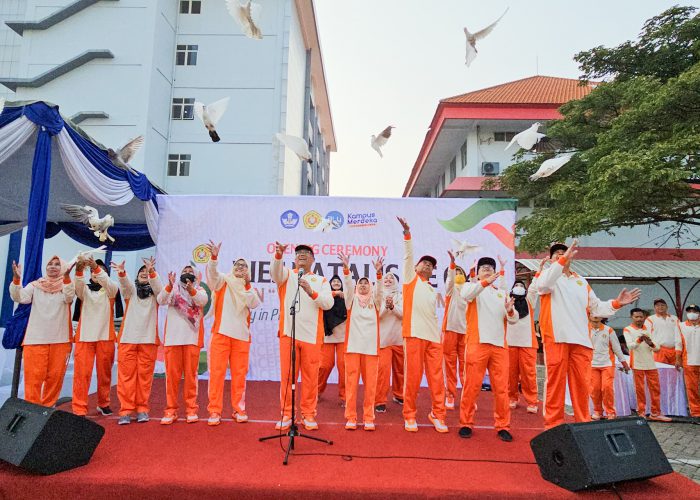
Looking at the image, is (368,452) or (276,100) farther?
(276,100)

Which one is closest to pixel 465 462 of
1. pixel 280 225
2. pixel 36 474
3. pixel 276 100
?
pixel 36 474

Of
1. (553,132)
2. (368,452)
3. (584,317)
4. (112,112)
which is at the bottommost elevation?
(368,452)

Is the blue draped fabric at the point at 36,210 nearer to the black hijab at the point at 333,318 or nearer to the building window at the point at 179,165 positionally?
the black hijab at the point at 333,318

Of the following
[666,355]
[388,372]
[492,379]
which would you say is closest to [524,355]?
[492,379]

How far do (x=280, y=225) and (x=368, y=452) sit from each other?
12.5 feet

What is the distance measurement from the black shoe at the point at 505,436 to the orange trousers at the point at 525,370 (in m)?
1.29

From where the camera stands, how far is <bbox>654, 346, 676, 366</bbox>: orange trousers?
6520 mm

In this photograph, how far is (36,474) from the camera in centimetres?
273

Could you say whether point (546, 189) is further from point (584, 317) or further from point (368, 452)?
point (368, 452)

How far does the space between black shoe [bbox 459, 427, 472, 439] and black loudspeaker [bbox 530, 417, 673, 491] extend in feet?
3.32

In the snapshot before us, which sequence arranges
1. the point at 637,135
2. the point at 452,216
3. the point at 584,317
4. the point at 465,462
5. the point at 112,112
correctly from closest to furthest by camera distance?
the point at 465,462 < the point at 584,317 < the point at 452,216 < the point at 637,135 < the point at 112,112

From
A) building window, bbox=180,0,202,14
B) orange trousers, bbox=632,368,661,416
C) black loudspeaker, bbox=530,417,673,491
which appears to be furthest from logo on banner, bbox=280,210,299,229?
building window, bbox=180,0,202,14

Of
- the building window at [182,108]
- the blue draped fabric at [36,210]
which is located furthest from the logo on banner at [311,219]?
the building window at [182,108]

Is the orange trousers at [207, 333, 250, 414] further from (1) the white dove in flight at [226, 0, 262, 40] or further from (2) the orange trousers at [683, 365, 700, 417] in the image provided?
(2) the orange trousers at [683, 365, 700, 417]
